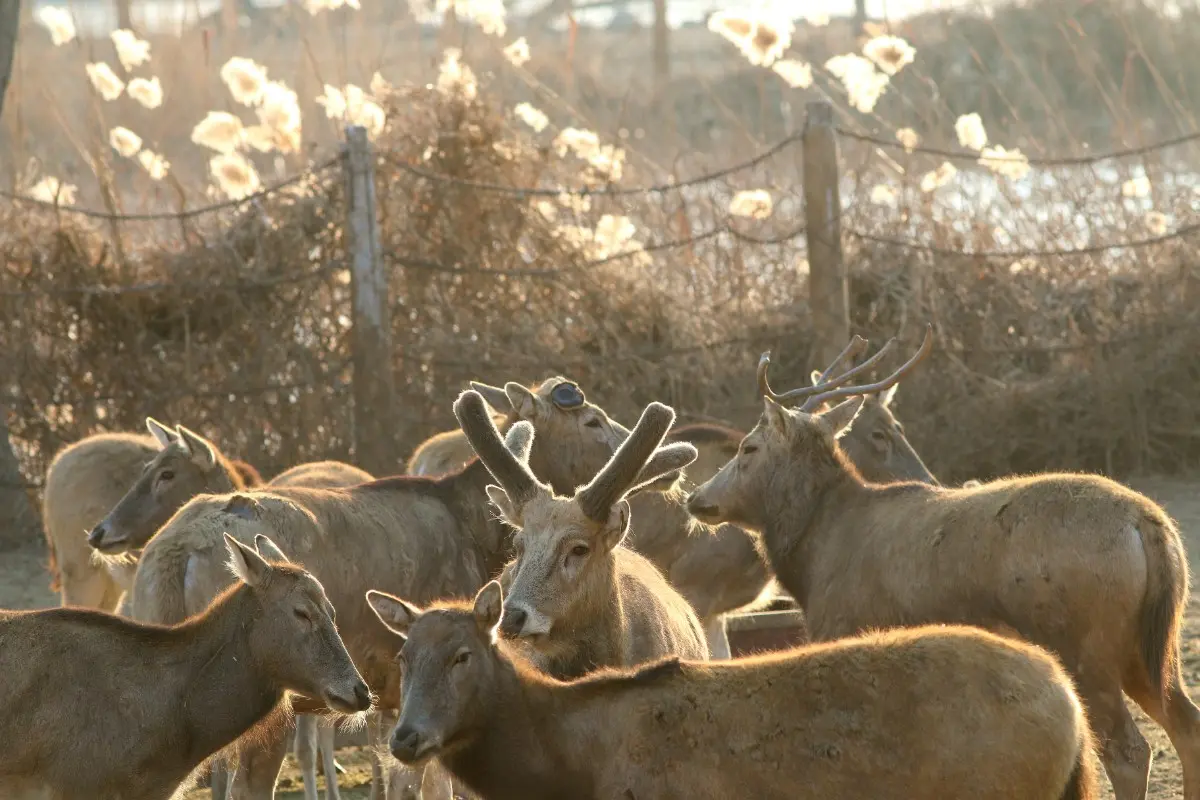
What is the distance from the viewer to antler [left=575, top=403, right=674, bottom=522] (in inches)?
300

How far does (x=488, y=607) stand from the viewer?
6.61m

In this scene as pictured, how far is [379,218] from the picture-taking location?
48.0 feet

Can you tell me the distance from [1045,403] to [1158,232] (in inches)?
65.2

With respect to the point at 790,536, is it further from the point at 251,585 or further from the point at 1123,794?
the point at 251,585

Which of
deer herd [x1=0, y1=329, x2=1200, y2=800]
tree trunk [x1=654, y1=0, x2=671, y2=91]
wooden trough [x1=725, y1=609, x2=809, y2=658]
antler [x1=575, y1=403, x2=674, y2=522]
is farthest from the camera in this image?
tree trunk [x1=654, y1=0, x2=671, y2=91]

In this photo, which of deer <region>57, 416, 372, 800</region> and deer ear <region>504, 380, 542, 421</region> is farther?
deer ear <region>504, 380, 542, 421</region>

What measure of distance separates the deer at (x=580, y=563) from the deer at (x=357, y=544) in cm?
83

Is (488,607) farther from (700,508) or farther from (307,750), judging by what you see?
(700,508)

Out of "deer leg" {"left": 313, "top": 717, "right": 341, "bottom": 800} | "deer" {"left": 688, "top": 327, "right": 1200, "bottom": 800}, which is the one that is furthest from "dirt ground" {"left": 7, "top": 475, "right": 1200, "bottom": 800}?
"deer" {"left": 688, "top": 327, "right": 1200, "bottom": 800}

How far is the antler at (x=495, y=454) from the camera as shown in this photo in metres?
7.95

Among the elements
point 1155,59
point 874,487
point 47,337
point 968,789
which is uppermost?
point 1155,59

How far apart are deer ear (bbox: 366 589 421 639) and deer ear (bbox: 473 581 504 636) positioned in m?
0.23

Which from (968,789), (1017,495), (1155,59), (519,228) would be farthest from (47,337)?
(1155,59)

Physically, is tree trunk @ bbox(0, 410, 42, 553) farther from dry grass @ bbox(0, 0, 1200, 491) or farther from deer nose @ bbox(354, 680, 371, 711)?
deer nose @ bbox(354, 680, 371, 711)
